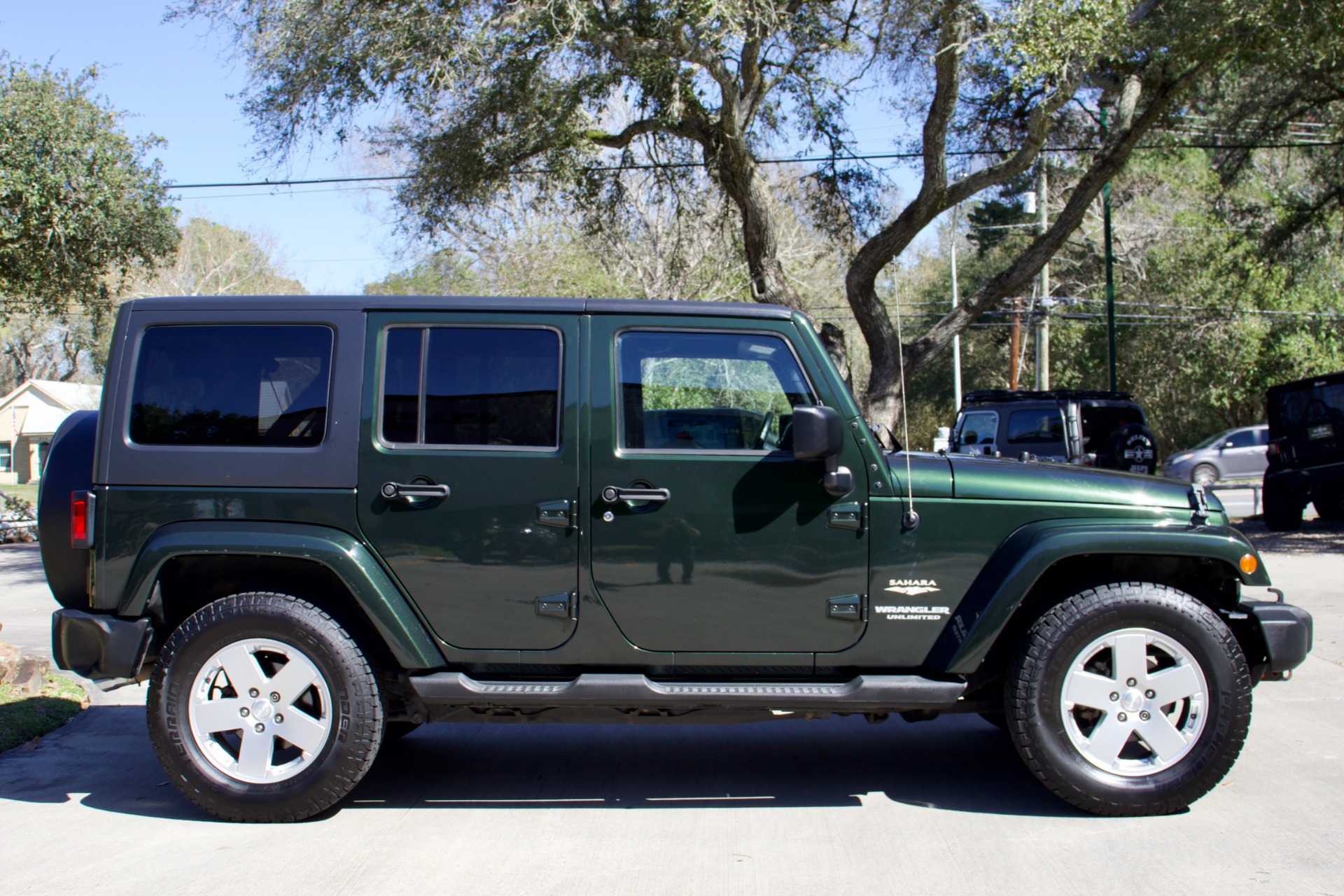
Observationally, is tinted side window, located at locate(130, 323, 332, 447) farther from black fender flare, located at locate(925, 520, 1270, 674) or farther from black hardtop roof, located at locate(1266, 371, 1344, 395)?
black hardtop roof, located at locate(1266, 371, 1344, 395)

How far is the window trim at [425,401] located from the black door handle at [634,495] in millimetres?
264

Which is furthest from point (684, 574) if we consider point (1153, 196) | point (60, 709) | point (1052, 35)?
point (1153, 196)

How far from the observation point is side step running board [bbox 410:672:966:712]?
13.4ft

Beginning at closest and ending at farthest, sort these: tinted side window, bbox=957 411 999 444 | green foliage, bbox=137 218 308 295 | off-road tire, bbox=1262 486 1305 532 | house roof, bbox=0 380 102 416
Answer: tinted side window, bbox=957 411 999 444, off-road tire, bbox=1262 486 1305 532, green foliage, bbox=137 218 308 295, house roof, bbox=0 380 102 416

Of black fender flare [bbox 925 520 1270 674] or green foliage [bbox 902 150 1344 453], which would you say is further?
green foliage [bbox 902 150 1344 453]

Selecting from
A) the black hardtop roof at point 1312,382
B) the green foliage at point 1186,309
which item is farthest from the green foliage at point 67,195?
the green foliage at point 1186,309

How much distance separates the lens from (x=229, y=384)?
14.3 ft

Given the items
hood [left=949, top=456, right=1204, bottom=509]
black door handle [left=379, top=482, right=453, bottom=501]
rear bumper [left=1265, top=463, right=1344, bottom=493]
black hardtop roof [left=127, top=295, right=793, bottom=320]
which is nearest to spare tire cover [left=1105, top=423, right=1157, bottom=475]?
rear bumper [left=1265, top=463, right=1344, bottom=493]

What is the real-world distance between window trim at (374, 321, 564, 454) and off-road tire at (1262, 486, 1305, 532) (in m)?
13.7

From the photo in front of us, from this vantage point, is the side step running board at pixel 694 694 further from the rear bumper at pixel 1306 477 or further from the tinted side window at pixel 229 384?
the rear bumper at pixel 1306 477

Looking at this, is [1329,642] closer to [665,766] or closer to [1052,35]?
[665,766]

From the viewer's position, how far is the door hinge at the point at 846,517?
416 centimetres

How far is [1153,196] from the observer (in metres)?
34.0

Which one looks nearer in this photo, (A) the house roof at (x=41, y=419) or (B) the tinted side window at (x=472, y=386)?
(B) the tinted side window at (x=472, y=386)
